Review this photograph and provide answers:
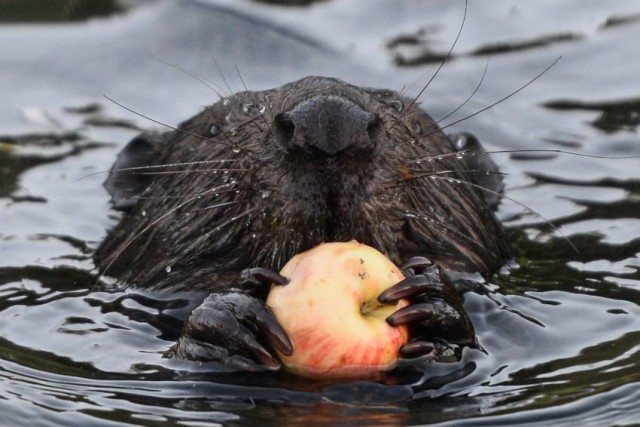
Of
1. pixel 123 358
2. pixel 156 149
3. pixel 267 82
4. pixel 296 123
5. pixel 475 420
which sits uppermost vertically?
pixel 267 82

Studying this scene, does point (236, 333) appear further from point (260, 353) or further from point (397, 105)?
point (397, 105)

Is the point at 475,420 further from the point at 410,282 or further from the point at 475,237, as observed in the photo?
Result: the point at 475,237

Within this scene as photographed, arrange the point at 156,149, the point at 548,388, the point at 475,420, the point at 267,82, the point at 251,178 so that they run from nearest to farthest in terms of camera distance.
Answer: the point at 475,420, the point at 548,388, the point at 251,178, the point at 156,149, the point at 267,82

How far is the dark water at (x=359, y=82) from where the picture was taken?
4.54 meters

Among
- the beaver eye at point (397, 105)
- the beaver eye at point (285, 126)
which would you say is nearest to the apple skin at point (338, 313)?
the beaver eye at point (285, 126)

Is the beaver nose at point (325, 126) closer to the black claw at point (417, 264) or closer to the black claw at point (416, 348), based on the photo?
the black claw at point (417, 264)

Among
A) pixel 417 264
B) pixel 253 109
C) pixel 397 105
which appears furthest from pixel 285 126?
pixel 397 105

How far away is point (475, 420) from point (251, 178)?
1114 mm

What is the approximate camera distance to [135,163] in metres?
6.54

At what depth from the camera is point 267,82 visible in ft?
27.8

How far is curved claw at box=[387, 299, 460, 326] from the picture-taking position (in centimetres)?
451

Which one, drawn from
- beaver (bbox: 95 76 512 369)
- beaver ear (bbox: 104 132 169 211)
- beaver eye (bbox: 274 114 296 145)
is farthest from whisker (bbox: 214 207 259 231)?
beaver ear (bbox: 104 132 169 211)

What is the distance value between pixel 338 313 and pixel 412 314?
255mm

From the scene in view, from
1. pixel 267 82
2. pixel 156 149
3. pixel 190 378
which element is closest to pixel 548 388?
pixel 190 378
